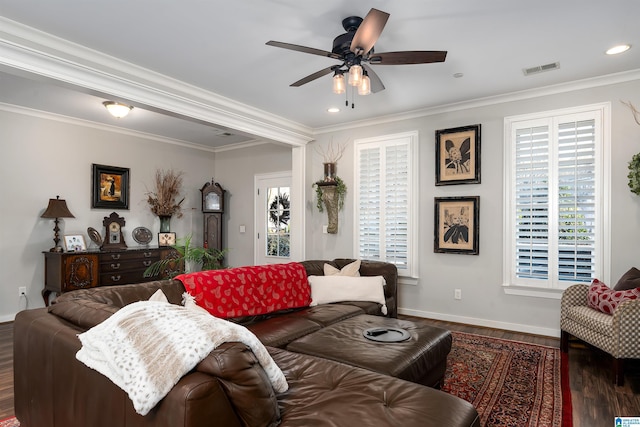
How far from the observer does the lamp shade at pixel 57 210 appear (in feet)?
15.3

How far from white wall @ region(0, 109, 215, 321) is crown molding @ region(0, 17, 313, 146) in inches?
89.5

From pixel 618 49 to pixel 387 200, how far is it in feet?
8.93

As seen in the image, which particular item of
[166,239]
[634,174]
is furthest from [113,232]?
[634,174]

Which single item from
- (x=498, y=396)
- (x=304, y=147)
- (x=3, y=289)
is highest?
(x=304, y=147)

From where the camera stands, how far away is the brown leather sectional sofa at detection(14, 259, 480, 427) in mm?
1136

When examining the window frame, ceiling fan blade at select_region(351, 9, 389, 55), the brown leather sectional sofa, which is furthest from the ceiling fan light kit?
the window frame

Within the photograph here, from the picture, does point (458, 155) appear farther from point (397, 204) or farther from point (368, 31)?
point (368, 31)

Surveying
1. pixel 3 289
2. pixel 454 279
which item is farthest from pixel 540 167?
pixel 3 289

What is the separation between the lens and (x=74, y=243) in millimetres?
4902

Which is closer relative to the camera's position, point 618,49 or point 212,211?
point 618,49

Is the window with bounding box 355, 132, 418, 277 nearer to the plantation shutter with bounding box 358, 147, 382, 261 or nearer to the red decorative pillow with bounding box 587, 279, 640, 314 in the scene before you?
the plantation shutter with bounding box 358, 147, 382, 261

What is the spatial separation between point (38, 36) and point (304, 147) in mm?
3387

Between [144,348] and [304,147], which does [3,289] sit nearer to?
[304,147]

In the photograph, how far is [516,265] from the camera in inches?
160
